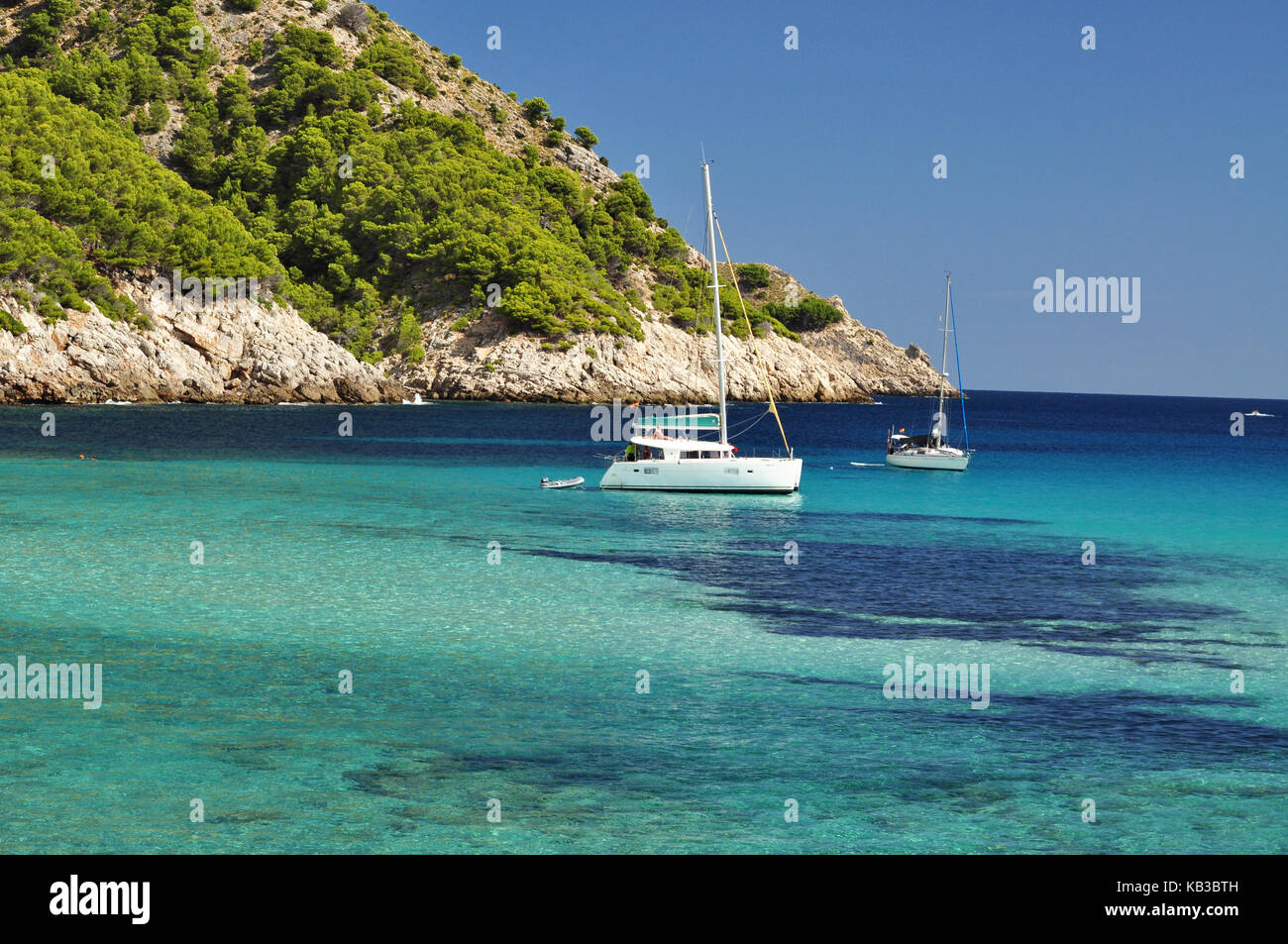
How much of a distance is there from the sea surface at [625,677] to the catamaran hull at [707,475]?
356 centimetres

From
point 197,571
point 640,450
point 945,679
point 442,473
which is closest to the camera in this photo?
point 945,679

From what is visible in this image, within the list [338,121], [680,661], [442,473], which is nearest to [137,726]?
[680,661]

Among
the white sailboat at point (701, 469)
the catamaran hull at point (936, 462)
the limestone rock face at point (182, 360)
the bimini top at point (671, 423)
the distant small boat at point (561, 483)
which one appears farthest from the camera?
the limestone rock face at point (182, 360)

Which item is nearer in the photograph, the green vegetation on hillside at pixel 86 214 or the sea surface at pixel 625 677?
the sea surface at pixel 625 677

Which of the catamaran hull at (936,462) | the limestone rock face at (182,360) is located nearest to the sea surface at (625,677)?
the catamaran hull at (936,462)

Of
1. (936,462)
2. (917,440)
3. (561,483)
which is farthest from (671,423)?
(917,440)

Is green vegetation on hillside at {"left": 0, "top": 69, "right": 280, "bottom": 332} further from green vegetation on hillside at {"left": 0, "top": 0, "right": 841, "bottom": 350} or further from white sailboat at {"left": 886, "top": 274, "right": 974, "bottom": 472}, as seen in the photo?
white sailboat at {"left": 886, "top": 274, "right": 974, "bottom": 472}

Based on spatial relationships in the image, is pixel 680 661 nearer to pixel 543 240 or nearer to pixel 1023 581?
pixel 1023 581

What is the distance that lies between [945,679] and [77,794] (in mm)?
9908

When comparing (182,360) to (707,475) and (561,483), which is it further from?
(707,475)

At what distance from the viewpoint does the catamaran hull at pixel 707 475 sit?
3919 centimetres

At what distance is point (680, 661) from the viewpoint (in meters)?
15.7

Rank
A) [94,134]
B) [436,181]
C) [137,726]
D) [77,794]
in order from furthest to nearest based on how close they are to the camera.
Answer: [436,181]
[94,134]
[137,726]
[77,794]

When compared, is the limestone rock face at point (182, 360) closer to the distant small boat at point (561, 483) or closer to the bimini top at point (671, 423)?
the distant small boat at point (561, 483)
